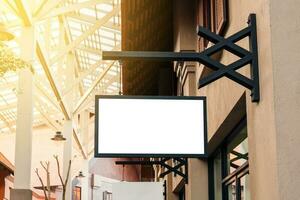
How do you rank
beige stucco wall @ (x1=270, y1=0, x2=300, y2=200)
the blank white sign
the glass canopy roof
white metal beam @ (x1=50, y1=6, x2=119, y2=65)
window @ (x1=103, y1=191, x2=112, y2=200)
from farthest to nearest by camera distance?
window @ (x1=103, y1=191, x2=112, y2=200)
white metal beam @ (x1=50, y1=6, x2=119, y2=65)
the glass canopy roof
the blank white sign
beige stucco wall @ (x1=270, y1=0, x2=300, y2=200)

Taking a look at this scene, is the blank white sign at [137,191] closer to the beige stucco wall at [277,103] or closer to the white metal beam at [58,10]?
the white metal beam at [58,10]

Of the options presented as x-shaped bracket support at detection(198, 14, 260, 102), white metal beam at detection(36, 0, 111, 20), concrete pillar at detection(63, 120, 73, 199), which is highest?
white metal beam at detection(36, 0, 111, 20)

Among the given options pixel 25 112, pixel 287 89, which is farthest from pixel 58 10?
pixel 287 89

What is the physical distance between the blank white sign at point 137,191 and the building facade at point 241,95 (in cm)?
104

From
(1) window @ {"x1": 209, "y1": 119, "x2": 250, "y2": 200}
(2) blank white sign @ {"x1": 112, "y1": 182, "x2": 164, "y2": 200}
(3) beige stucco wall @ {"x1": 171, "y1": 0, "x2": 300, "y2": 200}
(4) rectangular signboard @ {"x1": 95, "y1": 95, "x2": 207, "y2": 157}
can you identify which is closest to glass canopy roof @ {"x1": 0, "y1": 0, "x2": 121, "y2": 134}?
(2) blank white sign @ {"x1": 112, "y1": 182, "x2": 164, "y2": 200}

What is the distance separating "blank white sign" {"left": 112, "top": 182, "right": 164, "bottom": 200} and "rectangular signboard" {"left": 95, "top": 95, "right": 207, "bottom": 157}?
7.01m

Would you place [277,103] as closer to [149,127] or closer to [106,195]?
[149,127]

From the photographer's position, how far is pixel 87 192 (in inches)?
1292

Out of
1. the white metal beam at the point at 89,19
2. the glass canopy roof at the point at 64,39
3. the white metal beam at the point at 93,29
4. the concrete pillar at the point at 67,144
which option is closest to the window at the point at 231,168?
the glass canopy roof at the point at 64,39

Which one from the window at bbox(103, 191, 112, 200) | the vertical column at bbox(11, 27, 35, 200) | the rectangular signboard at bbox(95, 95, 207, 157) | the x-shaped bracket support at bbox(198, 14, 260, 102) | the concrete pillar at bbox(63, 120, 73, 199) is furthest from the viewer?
the window at bbox(103, 191, 112, 200)

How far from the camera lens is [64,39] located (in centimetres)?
1872

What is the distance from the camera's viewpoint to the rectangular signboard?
4176 millimetres

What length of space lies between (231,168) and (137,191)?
549cm

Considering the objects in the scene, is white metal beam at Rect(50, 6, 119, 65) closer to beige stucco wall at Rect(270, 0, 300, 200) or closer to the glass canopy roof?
the glass canopy roof
